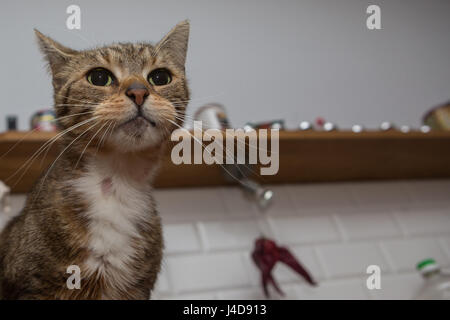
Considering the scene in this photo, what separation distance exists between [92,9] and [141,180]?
19 cm

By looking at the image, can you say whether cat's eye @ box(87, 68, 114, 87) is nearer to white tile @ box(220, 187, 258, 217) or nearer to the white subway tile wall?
the white subway tile wall

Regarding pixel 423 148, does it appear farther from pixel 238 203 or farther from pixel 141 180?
pixel 141 180

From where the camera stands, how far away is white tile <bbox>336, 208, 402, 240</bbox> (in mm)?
1312

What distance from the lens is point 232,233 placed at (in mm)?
1214

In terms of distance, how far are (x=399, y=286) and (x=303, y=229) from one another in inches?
13.5

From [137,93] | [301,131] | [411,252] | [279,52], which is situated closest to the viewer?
[137,93]

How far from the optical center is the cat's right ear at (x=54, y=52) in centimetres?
42

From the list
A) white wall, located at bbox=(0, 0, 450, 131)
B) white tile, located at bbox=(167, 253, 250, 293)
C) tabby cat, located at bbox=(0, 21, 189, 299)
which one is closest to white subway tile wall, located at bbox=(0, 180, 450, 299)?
white tile, located at bbox=(167, 253, 250, 293)

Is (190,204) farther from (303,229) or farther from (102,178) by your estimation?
(102,178)

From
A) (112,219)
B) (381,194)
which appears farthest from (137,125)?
(381,194)

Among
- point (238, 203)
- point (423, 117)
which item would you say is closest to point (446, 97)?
point (423, 117)

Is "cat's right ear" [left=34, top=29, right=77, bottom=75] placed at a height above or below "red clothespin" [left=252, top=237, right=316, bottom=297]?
above

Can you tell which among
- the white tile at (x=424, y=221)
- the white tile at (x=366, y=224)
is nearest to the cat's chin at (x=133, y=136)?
the white tile at (x=366, y=224)
